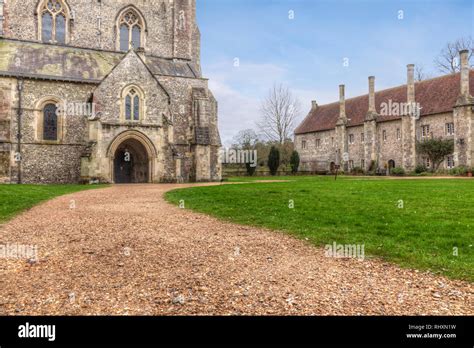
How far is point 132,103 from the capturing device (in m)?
24.3

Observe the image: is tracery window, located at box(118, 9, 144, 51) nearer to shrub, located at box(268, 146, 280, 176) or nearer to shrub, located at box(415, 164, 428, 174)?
shrub, located at box(268, 146, 280, 176)

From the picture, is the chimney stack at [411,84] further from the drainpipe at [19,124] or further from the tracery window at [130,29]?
the drainpipe at [19,124]

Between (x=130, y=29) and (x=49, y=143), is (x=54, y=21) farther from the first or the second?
(x=49, y=143)

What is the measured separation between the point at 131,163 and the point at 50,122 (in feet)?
20.6

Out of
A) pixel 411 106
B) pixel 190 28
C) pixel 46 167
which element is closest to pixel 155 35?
pixel 190 28

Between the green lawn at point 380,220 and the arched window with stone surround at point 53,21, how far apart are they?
932 inches

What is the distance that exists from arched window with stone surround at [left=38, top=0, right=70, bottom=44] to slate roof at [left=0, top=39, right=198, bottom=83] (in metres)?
2.16

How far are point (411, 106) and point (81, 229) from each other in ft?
125

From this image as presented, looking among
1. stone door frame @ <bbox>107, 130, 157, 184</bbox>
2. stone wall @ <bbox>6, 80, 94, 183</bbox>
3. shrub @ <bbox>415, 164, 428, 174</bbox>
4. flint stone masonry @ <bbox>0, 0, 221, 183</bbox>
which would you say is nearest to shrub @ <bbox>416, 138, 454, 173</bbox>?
shrub @ <bbox>415, 164, 428, 174</bbox>

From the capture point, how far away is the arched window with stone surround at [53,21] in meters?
29.3

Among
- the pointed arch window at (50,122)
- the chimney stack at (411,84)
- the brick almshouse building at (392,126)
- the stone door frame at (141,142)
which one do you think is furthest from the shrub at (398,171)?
the pointed arch window at (50,122)

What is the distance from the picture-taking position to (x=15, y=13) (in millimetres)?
28328

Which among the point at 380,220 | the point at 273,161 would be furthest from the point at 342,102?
the point at 380,220
